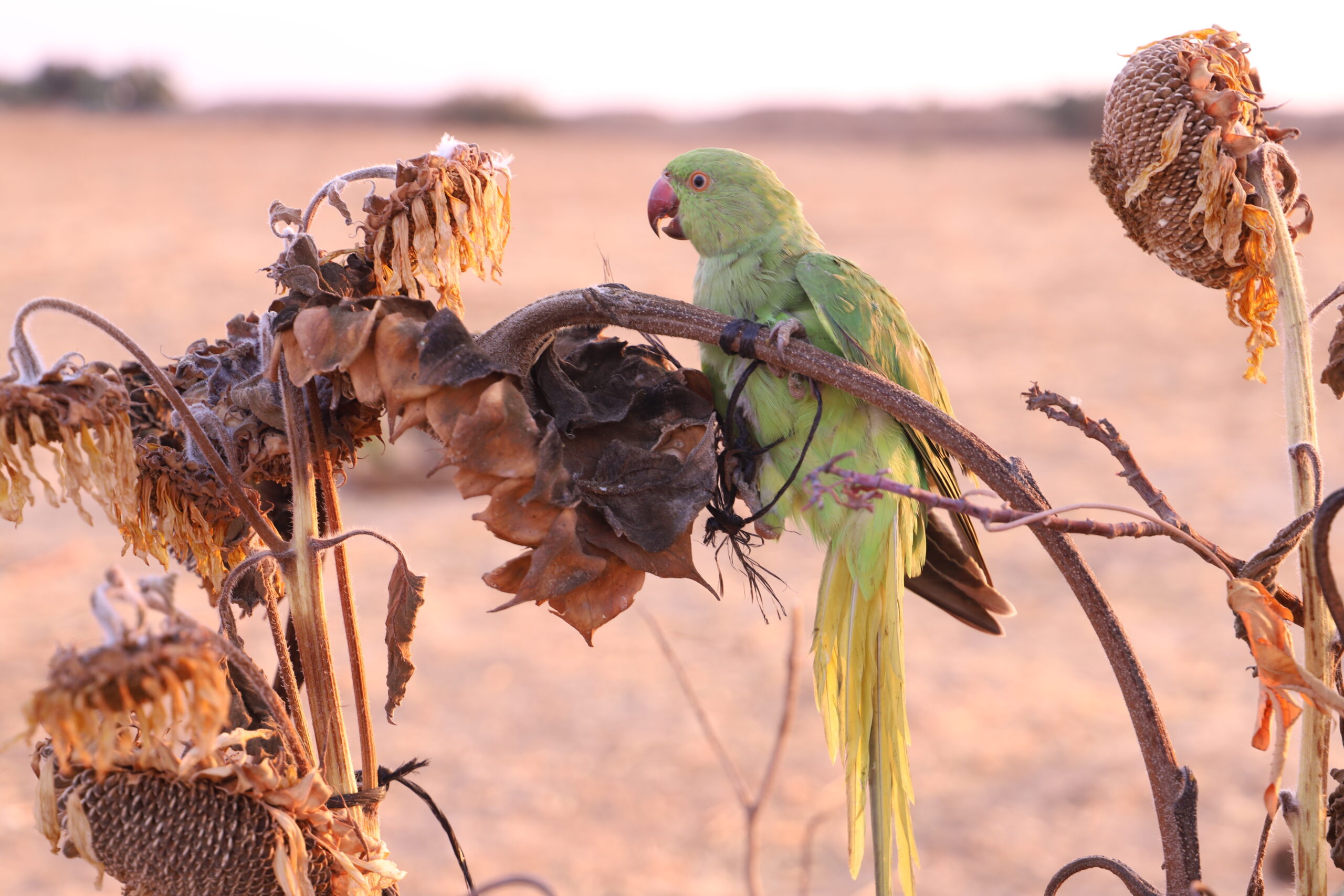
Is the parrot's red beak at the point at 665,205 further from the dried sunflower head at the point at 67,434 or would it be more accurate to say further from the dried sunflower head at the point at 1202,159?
the dried sunflower head at the point at 67,434

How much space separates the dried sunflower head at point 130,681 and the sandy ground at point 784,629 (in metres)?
0.66

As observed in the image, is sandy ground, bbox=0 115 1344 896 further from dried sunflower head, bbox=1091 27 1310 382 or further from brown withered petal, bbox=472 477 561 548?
dried sunflower head, bbox=1091 27 1310 382

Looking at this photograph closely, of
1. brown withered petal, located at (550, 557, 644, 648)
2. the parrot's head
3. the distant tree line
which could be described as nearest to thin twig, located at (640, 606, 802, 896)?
brown withered petal, located at (550, 557, 644, 648)

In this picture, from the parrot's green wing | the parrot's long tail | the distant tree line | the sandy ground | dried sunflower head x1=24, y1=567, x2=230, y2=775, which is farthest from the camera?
the distant tree line

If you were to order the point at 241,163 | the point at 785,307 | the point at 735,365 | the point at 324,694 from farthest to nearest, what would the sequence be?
1. the point at 241,163
2. the point at 785,307
3. the point at 735,365
4. the point at 324,694

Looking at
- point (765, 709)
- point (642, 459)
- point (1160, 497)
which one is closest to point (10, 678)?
point (765, 709)

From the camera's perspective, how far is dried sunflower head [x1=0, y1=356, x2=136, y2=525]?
2.66 feet

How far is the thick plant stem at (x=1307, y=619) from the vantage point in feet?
3.05

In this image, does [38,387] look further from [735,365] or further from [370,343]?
[735,365]

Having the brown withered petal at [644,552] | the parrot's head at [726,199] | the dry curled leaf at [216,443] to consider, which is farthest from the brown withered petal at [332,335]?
the parrot's head at [726,199]

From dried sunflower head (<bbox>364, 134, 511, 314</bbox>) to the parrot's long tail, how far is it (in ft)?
2.51

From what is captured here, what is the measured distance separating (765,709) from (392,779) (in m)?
4.45

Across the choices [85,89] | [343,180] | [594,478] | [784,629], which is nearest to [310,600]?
[594,478]

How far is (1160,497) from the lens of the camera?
990 mm
